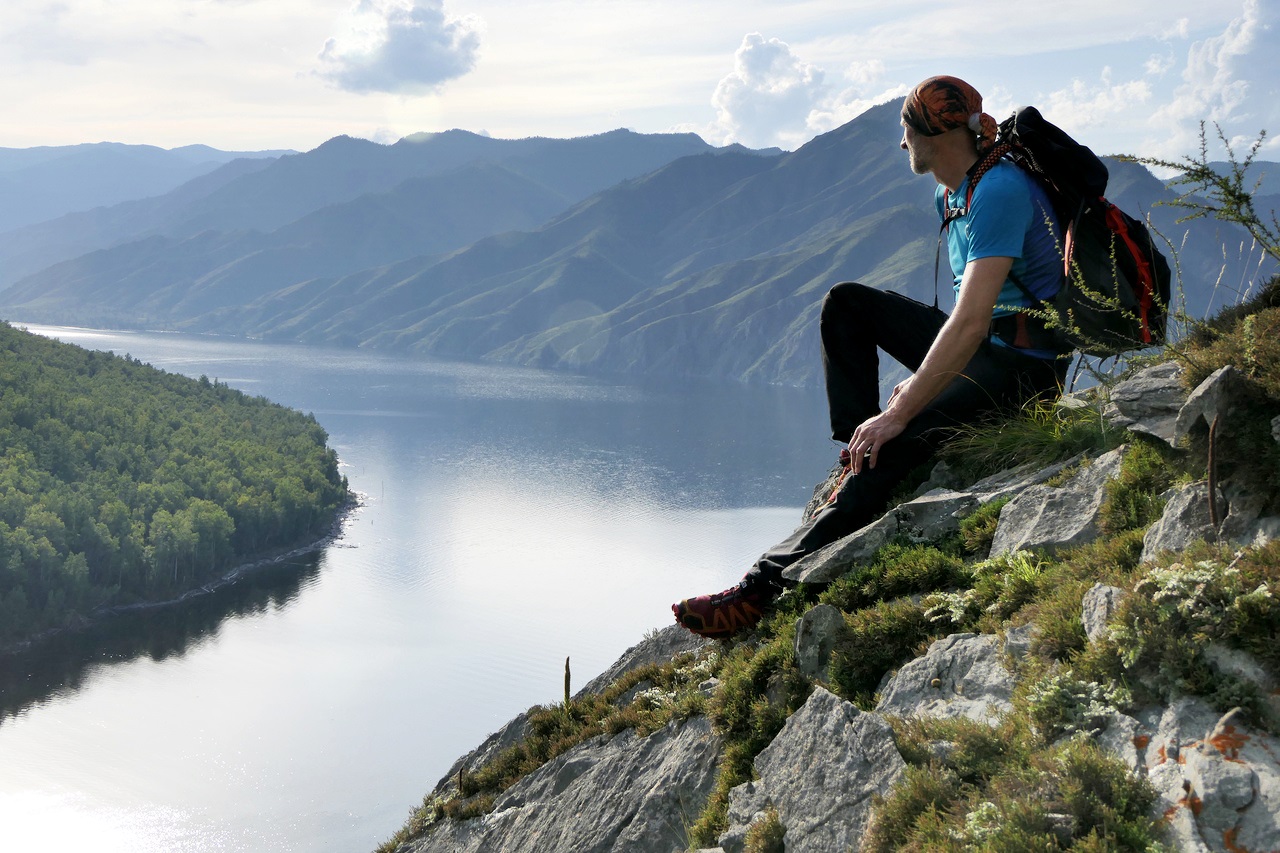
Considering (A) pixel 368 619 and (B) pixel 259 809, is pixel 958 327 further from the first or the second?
(A) pixel 368 619

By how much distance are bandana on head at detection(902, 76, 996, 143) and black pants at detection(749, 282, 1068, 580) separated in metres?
1.05

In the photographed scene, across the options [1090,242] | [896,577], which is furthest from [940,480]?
[1090,242]

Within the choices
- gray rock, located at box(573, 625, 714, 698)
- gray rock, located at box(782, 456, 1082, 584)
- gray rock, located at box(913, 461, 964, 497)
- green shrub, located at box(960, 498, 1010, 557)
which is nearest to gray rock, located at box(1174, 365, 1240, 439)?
green shrub, located at box(960, 498, 1010, 557)

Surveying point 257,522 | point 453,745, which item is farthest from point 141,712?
point 257,522

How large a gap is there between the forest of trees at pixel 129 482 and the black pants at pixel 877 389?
246ft

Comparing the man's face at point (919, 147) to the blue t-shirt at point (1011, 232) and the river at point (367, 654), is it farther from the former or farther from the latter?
the river at point (367, 654)

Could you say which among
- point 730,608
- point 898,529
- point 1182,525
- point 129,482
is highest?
point 1182,525

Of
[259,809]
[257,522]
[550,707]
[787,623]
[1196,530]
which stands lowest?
[259,809]

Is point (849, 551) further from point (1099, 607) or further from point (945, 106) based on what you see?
point (945, 106)

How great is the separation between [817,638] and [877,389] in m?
2.15

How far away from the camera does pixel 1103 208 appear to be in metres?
5.46

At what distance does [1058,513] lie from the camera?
4789mm

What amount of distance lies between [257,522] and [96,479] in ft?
55.5

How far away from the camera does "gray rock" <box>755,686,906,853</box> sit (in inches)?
146
